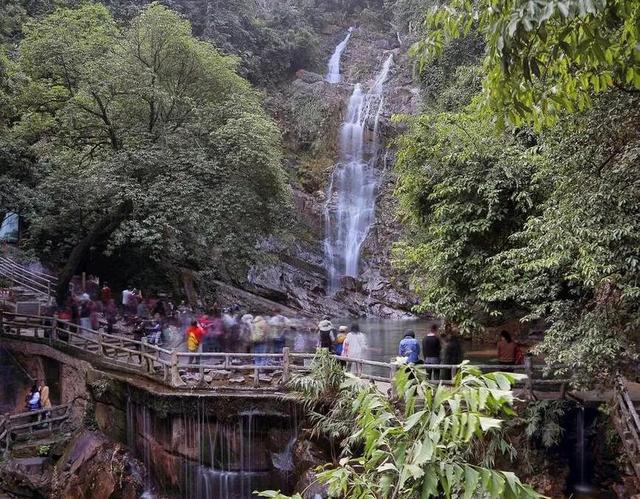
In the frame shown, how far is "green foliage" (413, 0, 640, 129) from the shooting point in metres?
3.11

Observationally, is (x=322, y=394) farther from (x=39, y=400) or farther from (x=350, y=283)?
(x=350, y=283)

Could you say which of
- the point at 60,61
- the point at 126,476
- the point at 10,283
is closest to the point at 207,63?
the point at 60,61

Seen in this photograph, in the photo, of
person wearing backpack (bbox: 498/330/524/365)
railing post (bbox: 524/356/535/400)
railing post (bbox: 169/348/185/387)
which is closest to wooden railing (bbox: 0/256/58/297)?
railing post (bbox: 169/348/185/387)

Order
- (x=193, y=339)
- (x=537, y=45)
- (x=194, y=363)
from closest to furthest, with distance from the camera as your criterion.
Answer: (x=537, y=45)
(x=194, y=363)
(x=193, y=339)

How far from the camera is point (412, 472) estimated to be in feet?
7.92

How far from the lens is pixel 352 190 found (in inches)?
1325

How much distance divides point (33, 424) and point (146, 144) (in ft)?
27.1

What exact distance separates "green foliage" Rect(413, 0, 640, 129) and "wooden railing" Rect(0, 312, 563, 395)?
5.87m

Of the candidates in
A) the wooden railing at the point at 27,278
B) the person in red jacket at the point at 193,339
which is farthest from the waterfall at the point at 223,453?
the wooden railing at the point at 27,278

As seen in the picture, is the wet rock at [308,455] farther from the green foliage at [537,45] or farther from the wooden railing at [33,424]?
the green foliage at [537,45]

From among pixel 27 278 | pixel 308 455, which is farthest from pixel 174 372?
pixel 27 278

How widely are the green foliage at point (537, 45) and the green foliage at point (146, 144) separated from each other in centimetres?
1285

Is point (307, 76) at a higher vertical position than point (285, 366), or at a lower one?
higher

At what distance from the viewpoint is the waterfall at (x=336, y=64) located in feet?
143
